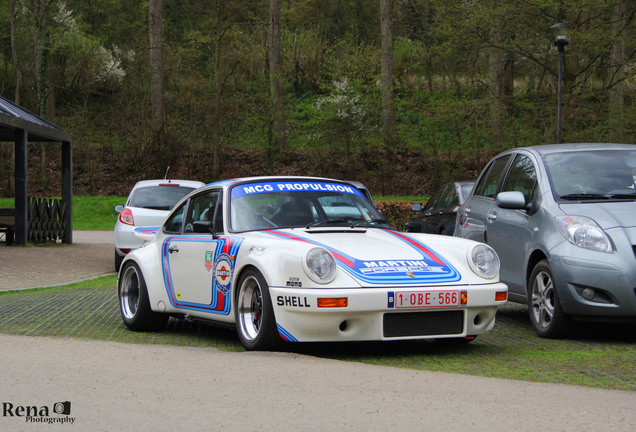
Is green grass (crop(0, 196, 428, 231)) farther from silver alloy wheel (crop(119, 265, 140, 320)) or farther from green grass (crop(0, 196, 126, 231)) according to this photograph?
silver alloy wheel (crop(119, 265, 140, 320))

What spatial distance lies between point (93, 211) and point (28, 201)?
15.1m

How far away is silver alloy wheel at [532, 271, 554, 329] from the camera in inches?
298

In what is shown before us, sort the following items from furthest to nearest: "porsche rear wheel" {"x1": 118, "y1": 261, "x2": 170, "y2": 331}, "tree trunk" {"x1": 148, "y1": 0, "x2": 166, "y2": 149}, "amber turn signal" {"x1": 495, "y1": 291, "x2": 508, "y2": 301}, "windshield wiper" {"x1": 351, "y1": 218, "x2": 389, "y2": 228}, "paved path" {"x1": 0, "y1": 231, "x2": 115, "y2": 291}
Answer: "tree trunk" {"x1": 148, "y1": 0, "x2": 166, "y2": 149} → "paved path" {"x1": 0, "y1": 231, "x2": 115, "y2": 291} → "porsche rear wheel" {"x1": 118, "y1": 261, "x2": 170, "y2": 331} → "windshield wiper" {"x1": 351, "y1": 218, "x2": 389, "y2": 228} → "amber turn signal" {"x1": 495, "y1": 291, "x2": 508, "y2": 301}

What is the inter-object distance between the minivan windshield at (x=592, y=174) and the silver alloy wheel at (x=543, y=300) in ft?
2.55

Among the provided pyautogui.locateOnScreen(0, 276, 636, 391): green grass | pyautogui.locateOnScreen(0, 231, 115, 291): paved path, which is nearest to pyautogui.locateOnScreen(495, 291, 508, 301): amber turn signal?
pyautogui.locateOnScreen(0, 276, 636, 391): green grass

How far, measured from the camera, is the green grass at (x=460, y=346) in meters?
5.91

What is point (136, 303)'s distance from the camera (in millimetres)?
8477

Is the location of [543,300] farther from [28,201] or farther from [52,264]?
[28,201]

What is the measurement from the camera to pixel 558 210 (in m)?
7.59

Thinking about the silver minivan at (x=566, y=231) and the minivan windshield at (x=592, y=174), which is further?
the minivan windshield at (x=592, y=174)

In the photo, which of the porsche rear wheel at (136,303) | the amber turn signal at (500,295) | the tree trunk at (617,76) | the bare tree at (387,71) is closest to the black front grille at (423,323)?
the amber turn signal at (500,295)

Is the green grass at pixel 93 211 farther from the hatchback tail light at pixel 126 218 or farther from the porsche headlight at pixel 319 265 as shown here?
the porsche headlight at pixel 319 265

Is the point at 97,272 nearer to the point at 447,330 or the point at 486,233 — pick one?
the point at 486,233

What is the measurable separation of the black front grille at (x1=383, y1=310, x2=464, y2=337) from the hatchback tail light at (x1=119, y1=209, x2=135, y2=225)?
31.8 feet
